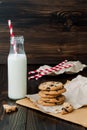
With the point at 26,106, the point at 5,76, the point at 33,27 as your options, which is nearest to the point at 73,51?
the point at 33,27

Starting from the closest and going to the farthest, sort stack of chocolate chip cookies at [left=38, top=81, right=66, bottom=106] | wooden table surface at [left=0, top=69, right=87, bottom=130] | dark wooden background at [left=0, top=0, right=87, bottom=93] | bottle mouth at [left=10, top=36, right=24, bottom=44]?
wooden table surface at [left=0, top=69, right=87, bottom=130] < stack of chocolate chip cookies at [left=38, top=81, right=66, bottom=106] < bottle mouth at [left=10, top=36, right=24, bottom=44] < dark wooden background at [left=0, top=0, right=87, bottom=93]

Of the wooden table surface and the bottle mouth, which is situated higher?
the bottle mouth

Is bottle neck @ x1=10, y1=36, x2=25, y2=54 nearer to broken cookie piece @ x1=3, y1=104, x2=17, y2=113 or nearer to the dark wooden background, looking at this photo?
broken cookie piece @ x1=3, y1=104, x2=17, y2=113

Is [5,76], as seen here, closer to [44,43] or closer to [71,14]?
[44,43]

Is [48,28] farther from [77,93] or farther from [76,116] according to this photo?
[76,116]

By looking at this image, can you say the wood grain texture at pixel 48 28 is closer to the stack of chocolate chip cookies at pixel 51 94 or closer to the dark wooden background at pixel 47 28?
the dark wooden background at pixel 47 28

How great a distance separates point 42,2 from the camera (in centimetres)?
203

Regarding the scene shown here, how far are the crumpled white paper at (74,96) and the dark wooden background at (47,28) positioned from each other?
72 centimetres

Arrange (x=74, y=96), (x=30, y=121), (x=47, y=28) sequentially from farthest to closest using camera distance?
(x=47, y=28)
(x=74, y=96)
(x=30, y=121)

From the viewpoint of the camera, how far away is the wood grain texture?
2.04 meters

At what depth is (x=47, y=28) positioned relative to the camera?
207cm

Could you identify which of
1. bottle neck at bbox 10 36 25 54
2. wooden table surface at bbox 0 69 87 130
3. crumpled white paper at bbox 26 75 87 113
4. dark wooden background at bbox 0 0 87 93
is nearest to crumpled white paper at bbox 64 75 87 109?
crumpled white paper at bbox 26 75 87 113

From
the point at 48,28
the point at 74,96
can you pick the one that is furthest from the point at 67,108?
the point at 48,28

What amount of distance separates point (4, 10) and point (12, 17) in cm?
7
